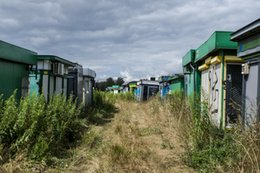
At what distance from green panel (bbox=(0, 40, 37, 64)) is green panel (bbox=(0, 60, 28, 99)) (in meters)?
0.21

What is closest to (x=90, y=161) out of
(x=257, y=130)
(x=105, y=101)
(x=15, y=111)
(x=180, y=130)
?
(x=15, y=111)

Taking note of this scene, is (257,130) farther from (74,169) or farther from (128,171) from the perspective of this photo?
(74,169)

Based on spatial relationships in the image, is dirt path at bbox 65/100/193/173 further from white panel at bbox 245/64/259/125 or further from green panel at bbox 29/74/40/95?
green panel at bbox 29/74/40/95

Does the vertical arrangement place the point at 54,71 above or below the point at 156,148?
above

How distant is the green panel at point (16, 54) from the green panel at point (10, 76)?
0.68 feet

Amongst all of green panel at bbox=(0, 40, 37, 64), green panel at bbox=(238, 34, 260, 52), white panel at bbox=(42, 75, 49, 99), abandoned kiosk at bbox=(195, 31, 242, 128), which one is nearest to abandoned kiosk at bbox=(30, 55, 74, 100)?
white panel at bbox=(42, 75, 49, 99)

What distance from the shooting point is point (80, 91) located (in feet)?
69.0

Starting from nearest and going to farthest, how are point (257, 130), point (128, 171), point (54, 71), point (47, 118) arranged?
point (257, 130) < point (128, 171) < point (47, 118) < point (54, 71)

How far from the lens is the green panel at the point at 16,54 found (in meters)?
10.5

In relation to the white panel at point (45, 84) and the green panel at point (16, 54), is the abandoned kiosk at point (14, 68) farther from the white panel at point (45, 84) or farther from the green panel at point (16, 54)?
the white panel at point (45, 84)

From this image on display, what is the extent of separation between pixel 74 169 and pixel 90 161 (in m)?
0.74

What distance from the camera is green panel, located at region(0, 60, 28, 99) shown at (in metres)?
10.9

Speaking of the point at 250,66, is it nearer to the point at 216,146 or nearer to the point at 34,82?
the point at 216,146

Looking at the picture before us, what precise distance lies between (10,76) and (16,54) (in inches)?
29.9
